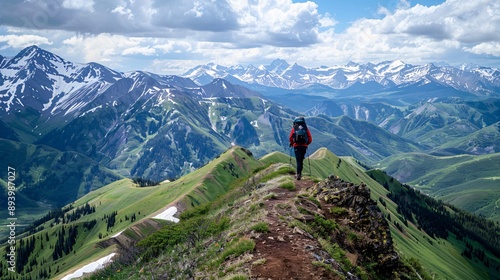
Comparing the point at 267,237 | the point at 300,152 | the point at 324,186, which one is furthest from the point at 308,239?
the point at 300,152

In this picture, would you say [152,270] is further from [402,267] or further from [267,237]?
[402,267]

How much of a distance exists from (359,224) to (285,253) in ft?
32.1

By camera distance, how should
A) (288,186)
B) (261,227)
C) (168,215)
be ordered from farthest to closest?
(168,215) → (288,186) → (261,227)

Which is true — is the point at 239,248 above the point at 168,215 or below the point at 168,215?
above

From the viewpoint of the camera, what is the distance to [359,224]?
91.4 feet

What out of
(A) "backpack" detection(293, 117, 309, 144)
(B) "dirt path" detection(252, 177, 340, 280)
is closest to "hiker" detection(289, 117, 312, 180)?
(A) "backpack" detection(293, 117, 309, 144)

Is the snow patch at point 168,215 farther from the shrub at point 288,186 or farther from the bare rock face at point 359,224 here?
the bare rock face at point 359,224

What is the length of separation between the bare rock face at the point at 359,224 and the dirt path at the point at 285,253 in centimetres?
382

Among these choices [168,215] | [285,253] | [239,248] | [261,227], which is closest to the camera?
[285,253]

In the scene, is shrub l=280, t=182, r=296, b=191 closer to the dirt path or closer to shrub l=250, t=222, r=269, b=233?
the dirt path

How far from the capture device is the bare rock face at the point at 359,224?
25250 millimetres

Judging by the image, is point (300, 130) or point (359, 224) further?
point (300, 130)

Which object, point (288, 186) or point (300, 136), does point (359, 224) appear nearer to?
point (288, 186)

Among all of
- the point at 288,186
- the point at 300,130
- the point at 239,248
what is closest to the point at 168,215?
the point at 288,186
